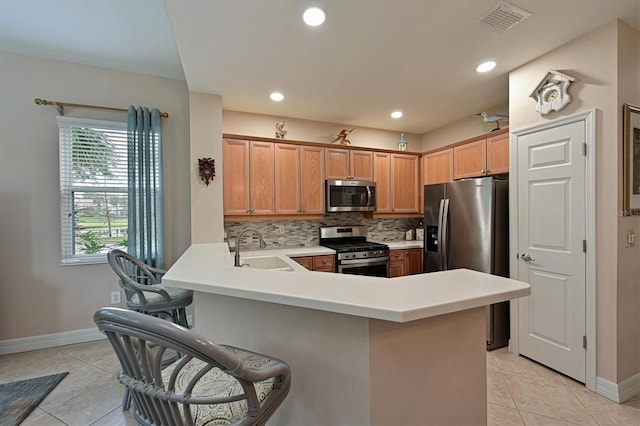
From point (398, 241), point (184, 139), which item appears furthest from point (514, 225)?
point (184, 139)

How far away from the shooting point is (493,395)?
6.82ft

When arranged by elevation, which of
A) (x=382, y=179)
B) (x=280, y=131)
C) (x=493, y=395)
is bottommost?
(x=493, y=395)

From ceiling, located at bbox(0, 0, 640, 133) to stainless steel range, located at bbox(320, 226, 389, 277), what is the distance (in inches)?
68.7

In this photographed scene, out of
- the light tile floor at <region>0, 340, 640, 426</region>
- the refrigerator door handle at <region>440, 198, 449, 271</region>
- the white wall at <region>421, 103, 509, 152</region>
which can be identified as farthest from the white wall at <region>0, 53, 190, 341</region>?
the white wall at <region>421, 103, 509, 152</region>

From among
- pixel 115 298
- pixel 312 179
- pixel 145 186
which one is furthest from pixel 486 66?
pixel 115 298

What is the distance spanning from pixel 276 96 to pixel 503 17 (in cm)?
215

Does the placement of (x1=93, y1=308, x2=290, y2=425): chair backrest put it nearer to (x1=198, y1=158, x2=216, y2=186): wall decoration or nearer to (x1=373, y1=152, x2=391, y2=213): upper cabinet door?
(x1=198, y1=158, x2=216, y2=186): wall decoration

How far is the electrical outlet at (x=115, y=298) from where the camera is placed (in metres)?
3.07

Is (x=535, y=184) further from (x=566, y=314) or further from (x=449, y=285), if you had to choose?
(x=449, y=285)

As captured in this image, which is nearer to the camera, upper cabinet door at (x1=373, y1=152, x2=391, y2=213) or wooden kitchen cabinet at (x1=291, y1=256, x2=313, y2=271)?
wooden kitchen cabinet at (x1=291, y1=256, x2=313, y2=271)

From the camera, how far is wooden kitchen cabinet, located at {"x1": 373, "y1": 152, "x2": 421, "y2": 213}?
4.16m

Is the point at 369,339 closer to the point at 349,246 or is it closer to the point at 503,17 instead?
the point at 503,17

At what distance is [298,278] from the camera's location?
4.04 ft

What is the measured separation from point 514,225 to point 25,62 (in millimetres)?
4975
